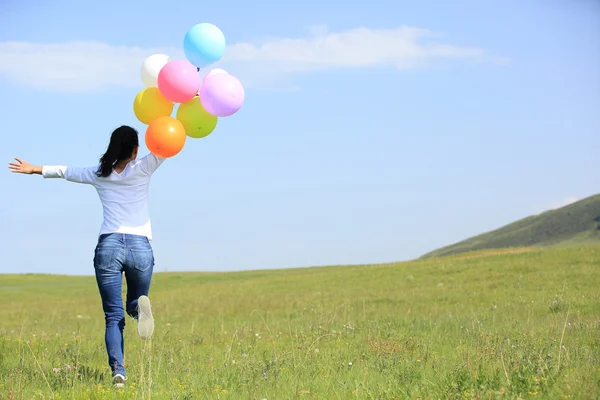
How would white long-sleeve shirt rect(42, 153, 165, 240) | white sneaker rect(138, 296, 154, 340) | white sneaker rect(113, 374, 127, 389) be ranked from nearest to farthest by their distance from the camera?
white sneaker rect(138, 296, 154, 340), white sneaker rect(113, 374, 127, 389), white long-sleeve shirt rect(42, 153, 165, 240)

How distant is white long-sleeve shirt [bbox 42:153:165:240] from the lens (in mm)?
6699

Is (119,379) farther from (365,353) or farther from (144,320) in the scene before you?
(365,353)

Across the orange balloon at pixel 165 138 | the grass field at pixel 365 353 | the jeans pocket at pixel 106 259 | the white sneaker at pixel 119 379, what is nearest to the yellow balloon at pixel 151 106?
the orange balloon at pixel 165 138

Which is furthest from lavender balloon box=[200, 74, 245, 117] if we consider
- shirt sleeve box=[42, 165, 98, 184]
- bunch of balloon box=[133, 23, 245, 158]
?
shirt sleeve box=[42, 165, 98, 184]

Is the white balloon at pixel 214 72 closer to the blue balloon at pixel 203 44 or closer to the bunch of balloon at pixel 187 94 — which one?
the bunch of balloon at pixel 187 94

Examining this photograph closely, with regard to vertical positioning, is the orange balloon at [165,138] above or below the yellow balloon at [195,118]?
below

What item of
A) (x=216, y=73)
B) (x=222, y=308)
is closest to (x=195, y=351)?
(x=216, y=73)

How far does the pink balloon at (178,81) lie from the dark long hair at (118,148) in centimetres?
77

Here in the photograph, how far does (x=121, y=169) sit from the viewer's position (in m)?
6.93

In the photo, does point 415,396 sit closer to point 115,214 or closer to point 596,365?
point 596,365

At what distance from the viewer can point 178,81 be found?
289 inches

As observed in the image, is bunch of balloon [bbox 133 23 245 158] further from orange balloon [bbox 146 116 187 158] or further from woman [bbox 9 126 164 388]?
woman [bbox 9 126 164 388]

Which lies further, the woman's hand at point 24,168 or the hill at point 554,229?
the hill at point 554,229

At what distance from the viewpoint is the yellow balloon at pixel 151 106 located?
771cm
